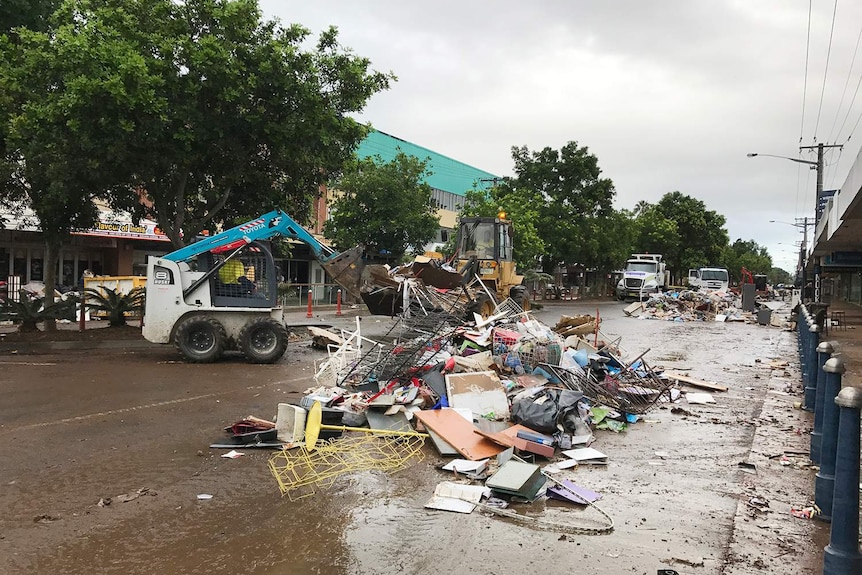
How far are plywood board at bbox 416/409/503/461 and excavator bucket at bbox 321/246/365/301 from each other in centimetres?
619

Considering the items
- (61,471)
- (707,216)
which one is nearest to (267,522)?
(61,471)

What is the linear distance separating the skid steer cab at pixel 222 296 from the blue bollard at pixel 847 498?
33.1 ft

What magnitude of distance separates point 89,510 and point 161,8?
38.9 ft

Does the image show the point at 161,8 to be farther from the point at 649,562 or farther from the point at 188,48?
the point at 649,562

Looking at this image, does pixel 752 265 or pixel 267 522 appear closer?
pixel 267 522

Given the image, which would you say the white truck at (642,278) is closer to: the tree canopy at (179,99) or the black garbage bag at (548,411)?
the tree canopy at (179,99)

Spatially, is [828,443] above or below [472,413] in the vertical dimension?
above

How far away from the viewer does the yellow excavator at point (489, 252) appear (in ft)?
60.5

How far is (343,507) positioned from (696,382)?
7.39 meters

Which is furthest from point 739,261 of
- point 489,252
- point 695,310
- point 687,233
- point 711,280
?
point 489,252

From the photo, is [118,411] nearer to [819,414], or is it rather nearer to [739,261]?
[819,414]

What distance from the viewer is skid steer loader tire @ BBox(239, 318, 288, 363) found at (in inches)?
474

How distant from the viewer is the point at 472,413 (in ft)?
24.0

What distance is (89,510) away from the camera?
476 cm
